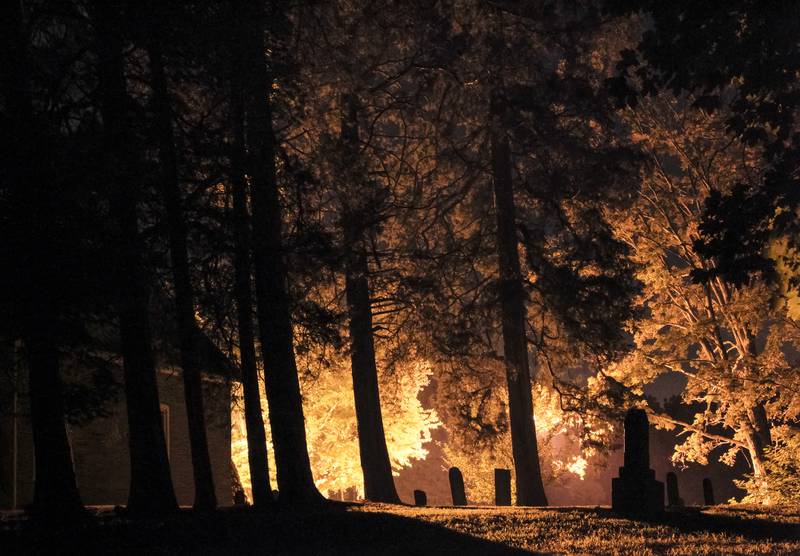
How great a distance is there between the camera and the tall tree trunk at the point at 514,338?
2452 cm

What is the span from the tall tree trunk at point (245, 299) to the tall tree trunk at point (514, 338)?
843 cm

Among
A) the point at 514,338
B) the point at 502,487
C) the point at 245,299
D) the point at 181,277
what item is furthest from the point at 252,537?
the point at 514,338

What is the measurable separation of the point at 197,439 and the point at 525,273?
43.5 feet

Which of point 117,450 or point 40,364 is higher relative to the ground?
point 40,364

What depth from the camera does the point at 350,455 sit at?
144ft

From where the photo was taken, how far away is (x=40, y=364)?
489 inches

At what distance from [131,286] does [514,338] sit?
13.7m

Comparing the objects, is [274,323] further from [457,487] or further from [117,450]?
[117,450]

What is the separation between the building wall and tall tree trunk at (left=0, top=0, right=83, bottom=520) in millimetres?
3817

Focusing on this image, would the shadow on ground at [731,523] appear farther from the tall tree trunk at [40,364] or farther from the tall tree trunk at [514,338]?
the tall tree trunk at [514,338]

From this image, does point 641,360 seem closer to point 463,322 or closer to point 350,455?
point 463,322

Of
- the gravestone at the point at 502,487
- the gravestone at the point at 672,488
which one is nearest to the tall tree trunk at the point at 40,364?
the gravestone at the point at 502,487

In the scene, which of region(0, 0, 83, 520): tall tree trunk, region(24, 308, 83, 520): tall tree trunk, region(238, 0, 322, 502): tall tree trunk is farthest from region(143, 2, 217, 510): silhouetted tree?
region(24, 308, 83, 520): tall tree trunk

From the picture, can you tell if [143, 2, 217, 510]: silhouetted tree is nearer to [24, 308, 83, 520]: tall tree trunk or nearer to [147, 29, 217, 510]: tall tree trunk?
[147, 29, 217, 510]: tall tree trunk
